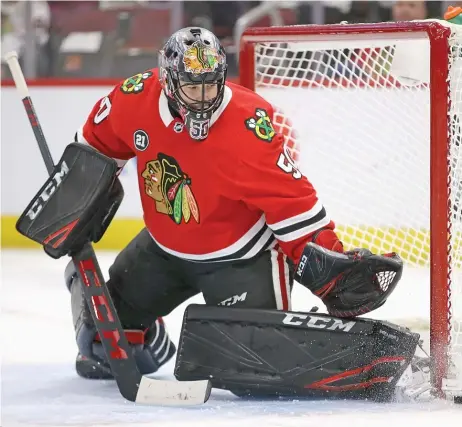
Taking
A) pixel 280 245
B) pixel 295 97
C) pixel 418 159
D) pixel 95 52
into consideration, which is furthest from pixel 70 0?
pixel 280 245

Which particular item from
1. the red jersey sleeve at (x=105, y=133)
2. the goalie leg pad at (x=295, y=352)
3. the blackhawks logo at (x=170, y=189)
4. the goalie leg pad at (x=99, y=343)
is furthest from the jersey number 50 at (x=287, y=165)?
the goalie leg pad at (x=99, y=343)

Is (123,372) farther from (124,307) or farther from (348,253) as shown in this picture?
(348,253)

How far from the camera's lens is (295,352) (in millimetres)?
2629

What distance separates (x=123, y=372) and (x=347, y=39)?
38.3 inches

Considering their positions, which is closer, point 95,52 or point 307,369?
point 307,369

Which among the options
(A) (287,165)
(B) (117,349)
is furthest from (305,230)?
(B) (117,349)

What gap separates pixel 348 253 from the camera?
2.58 metres

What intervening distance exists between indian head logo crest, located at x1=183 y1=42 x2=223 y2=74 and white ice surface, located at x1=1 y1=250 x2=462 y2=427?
0.75 m

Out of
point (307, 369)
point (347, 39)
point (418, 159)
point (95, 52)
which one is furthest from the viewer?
point (95, 52)

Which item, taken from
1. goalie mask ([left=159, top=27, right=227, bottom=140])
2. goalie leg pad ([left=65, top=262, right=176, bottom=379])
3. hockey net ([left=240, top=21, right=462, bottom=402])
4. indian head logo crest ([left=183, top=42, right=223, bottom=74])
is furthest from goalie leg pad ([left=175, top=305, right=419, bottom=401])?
indian head logo crest ([left=183, top=42, right=223, bottom=74])

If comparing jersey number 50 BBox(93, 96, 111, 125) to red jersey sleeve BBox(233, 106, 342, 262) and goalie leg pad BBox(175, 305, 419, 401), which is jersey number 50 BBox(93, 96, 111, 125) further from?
goalie leg pad BBox(175, 305, 419, 401)

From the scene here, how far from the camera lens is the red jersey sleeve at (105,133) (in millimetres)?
2785

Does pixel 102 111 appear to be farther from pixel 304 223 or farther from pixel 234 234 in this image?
pixel 304 223

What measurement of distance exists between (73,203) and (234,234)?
0.39 m
